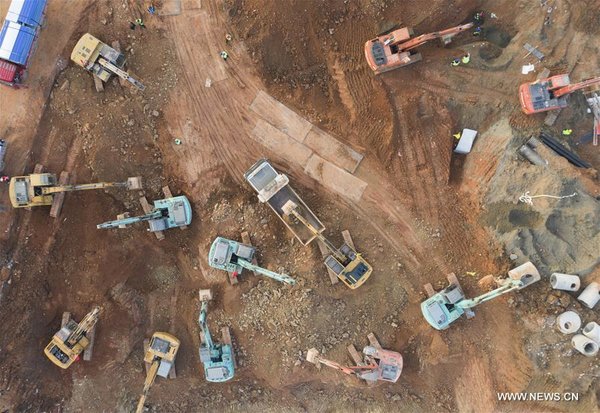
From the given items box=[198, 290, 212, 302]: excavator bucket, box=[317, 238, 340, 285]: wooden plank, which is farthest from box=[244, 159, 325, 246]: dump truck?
box=[198, 290, 212, 302]: excavator bucket

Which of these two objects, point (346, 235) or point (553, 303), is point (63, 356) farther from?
point (553, 303)

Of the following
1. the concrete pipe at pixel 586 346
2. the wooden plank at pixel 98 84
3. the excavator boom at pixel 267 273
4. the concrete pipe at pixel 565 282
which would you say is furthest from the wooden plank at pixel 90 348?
the concrete pipe at pixel 586 346

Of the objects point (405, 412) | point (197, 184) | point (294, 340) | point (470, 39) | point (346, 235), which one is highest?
point (470, 39)

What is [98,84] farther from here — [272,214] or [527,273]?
[527,273]

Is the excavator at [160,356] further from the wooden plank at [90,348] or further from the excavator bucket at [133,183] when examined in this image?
the excavator bucket at [133,183]

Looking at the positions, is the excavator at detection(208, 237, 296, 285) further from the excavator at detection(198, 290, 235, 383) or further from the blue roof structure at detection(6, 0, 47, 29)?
the blue roof structure at detection(6, 0, 47, 29)

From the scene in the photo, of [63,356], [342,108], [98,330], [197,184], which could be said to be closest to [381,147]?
[342,108]
